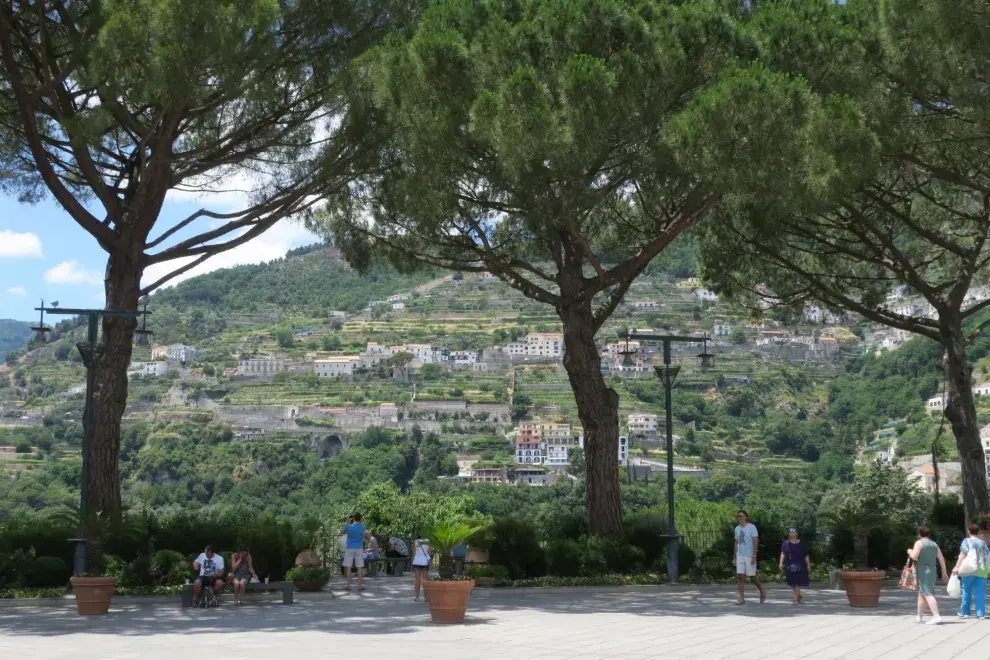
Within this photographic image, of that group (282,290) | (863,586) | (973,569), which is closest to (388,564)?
(863,586)

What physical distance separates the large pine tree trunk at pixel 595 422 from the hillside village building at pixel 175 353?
164281 millimetres

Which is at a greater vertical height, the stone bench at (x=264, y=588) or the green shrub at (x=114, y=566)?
the green shrub at (x=114, y=566)

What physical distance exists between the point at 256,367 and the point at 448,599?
16209cm

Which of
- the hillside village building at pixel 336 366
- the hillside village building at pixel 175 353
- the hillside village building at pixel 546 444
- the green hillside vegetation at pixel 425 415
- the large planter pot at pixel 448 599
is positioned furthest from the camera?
the hillside village building at pixel 175 353

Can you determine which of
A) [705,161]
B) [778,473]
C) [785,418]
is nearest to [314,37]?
[705,161]

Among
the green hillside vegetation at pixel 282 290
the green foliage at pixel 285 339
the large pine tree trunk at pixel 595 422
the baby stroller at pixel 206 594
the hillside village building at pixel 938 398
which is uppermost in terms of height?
the green hillside vegetation at pixel 282 290

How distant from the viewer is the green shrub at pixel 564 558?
12961 millimetres

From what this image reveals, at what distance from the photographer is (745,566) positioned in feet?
36.6

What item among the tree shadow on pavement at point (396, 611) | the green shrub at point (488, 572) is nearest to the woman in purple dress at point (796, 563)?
the tree shadow on pavement at point (396, 611)

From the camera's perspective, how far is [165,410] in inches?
5630

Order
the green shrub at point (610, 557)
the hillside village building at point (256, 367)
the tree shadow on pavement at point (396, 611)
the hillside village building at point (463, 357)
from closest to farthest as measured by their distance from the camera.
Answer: the tree shadow on pavement at point (396, 611)
the green shrub at point (610, 557)
the hillside village building at point (256, 367)
the hillside village building at point (463, 357)

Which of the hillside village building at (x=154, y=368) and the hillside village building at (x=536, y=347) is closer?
the hillside village building at (x=154, y=368)

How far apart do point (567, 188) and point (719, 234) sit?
13.9 feet

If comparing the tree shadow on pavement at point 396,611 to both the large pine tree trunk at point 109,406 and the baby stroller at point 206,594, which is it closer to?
the baby stroller at point 206,594
